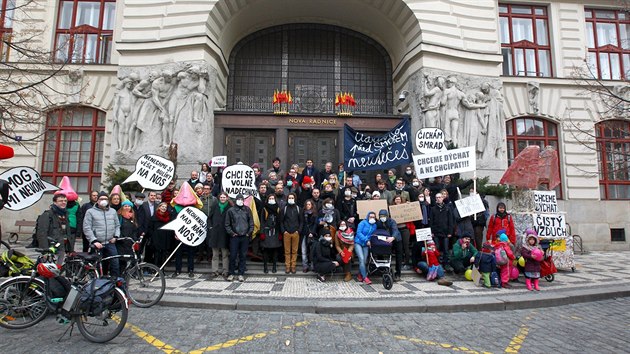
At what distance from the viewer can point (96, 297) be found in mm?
5367

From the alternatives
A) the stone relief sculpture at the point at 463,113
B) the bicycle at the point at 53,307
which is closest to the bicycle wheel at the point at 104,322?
the bicycle at the point at 53,307

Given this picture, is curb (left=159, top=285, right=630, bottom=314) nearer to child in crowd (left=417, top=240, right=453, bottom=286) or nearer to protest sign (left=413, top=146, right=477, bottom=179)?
child in crowd (left=417, top=240, right=453, bottom=286)

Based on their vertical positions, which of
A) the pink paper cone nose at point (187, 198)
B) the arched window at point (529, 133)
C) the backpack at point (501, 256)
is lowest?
the backpack at point (501, 256)

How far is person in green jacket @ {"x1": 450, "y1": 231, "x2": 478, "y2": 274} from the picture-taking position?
10.1 metres

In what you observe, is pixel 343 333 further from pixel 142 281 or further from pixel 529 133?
pixel 529 133

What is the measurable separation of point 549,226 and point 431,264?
4.01 metres

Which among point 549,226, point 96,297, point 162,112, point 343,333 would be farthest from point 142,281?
point 549,226

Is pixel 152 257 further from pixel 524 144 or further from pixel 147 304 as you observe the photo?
pixel 524 144

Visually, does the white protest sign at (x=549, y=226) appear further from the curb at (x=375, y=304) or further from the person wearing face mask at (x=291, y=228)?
the person wearing face mask at (x=291, y=228)

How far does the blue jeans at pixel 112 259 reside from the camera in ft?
25.2

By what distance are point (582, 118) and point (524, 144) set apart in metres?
3.29

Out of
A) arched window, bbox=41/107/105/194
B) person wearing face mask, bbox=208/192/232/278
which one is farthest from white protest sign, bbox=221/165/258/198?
arched window, bbox=41/107/105/194

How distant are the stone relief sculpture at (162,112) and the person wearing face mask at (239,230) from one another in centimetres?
753

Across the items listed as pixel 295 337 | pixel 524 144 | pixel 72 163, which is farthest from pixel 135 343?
pixel 524 144
